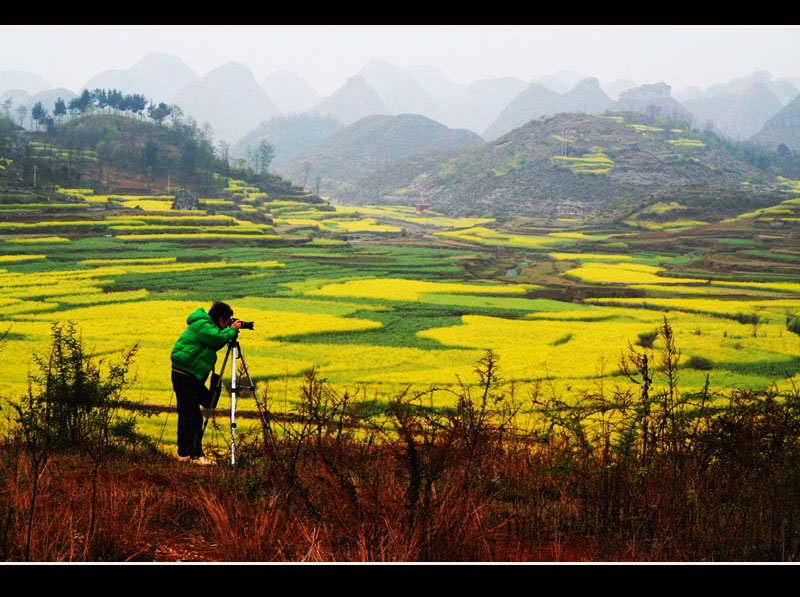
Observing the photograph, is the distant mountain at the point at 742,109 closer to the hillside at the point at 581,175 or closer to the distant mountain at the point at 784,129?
the distant mountain at the point at 784,129

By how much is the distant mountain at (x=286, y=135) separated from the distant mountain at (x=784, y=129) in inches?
3993

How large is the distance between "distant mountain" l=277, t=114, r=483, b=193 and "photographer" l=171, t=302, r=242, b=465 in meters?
119

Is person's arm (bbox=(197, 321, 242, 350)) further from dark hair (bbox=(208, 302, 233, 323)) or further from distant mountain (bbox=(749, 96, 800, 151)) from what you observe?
distant mountain (bbox=(749, 96, 800, 151))

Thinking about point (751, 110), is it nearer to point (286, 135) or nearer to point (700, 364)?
point (286, 135)

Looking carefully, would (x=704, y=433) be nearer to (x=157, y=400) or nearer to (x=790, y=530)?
(x=790, y=530)

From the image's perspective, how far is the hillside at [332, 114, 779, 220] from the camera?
71875 mm

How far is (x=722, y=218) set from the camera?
179ft

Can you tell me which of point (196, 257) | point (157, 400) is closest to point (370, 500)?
point (157, 400)

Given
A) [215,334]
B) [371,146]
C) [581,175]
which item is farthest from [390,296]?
[371,146]

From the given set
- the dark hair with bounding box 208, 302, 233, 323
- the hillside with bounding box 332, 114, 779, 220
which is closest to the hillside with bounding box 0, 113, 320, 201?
the hillside with bounding box 332, 114, 779, 220

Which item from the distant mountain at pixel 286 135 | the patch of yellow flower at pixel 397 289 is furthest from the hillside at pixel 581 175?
the distant mountain at pixel 286 135

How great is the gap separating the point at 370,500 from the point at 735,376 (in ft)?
42.0

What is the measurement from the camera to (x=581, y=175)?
79812 mm

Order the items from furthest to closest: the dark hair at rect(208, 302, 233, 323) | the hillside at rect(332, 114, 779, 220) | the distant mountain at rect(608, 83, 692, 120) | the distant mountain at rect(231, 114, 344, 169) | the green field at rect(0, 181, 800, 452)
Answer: the distant mountain at rect(231, 114, 344, 169)
the distant mountain at rect(608, 83, 692, 120)
the hillside at rect(332, 114, 779, 220)
the green field at rect(0, 181, 800, 452)
the dark hair at rect(208, 302, 233, 323)
